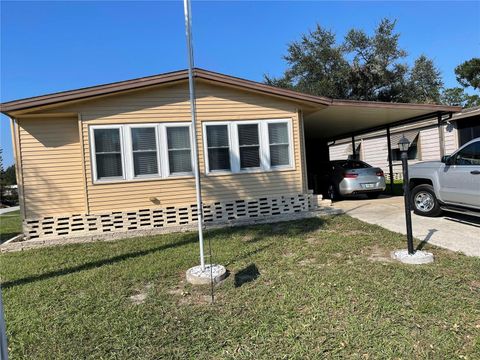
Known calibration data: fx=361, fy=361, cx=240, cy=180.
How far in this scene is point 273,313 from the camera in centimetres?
371

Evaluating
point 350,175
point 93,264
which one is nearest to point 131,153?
point 93,264

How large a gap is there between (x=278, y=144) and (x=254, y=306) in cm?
637

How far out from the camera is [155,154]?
9.02 metres

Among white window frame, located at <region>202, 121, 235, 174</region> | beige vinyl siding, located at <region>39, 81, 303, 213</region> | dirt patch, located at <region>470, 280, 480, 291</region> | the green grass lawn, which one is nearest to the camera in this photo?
the green grass lawn

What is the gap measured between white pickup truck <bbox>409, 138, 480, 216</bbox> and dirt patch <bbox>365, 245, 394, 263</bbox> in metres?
2.48

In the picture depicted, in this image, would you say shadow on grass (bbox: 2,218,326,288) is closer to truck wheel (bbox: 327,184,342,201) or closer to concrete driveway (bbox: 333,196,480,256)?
concrete driveway (bbox: 333,196,480,256)

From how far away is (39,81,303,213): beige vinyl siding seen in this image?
28.4 ft

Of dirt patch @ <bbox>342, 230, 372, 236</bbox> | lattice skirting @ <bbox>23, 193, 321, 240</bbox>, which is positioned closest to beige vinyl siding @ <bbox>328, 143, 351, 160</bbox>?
lattice skirting @ <bbox>23, 193, 321, 240</bbox>

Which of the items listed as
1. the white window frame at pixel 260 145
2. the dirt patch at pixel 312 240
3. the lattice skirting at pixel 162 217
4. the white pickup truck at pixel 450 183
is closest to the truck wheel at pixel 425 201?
the white pickup truck at pixel 450 183

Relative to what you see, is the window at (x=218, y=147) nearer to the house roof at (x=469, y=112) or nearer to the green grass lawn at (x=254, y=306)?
the green grass lawn at (x=254, y=306)

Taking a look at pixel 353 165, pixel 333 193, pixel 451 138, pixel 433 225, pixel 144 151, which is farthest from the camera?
pixel 451 138

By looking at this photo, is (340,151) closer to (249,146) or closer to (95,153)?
(249,146)

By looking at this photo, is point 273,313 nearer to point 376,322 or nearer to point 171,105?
point 376,322

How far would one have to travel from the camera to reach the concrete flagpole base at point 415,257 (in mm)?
5047
